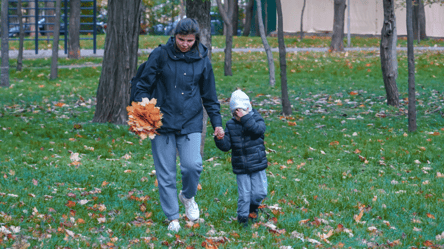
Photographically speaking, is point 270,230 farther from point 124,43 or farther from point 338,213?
point 124,43

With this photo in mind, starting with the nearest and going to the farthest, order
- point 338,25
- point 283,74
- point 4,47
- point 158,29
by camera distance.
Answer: point 283,74 → point 4,47 → point 338,25 → point 158,29

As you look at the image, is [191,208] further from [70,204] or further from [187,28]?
[187,28]

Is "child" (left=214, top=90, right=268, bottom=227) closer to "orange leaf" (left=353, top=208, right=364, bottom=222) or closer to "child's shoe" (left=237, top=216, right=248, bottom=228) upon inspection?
"child's shoe" (left=237, top=216, right=248, bottom=228)

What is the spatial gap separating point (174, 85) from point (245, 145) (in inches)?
31.7

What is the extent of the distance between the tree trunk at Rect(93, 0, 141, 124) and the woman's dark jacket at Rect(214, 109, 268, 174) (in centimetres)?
563

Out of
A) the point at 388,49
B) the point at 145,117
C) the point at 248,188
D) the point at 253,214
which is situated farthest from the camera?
the point at 388,49

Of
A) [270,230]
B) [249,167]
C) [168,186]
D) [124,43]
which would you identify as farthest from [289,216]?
[124,43]

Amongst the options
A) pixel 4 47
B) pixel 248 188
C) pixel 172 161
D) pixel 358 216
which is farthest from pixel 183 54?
pixel 4 47

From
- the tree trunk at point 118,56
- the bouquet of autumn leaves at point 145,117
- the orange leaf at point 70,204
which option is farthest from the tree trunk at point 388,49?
the bouquet of autumn leaves at point 145,117

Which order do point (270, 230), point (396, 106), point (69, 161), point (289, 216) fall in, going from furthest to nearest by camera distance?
point (396, 106) → point (69, 161) → point (289, 216) → point (270, 230)

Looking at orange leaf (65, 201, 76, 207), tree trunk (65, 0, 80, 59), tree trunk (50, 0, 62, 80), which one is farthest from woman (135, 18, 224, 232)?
tree trunk (65, 0, 80, 59)

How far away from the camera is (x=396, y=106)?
494 inches

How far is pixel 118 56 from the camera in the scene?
32.2ft

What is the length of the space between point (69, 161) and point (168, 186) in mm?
3239
